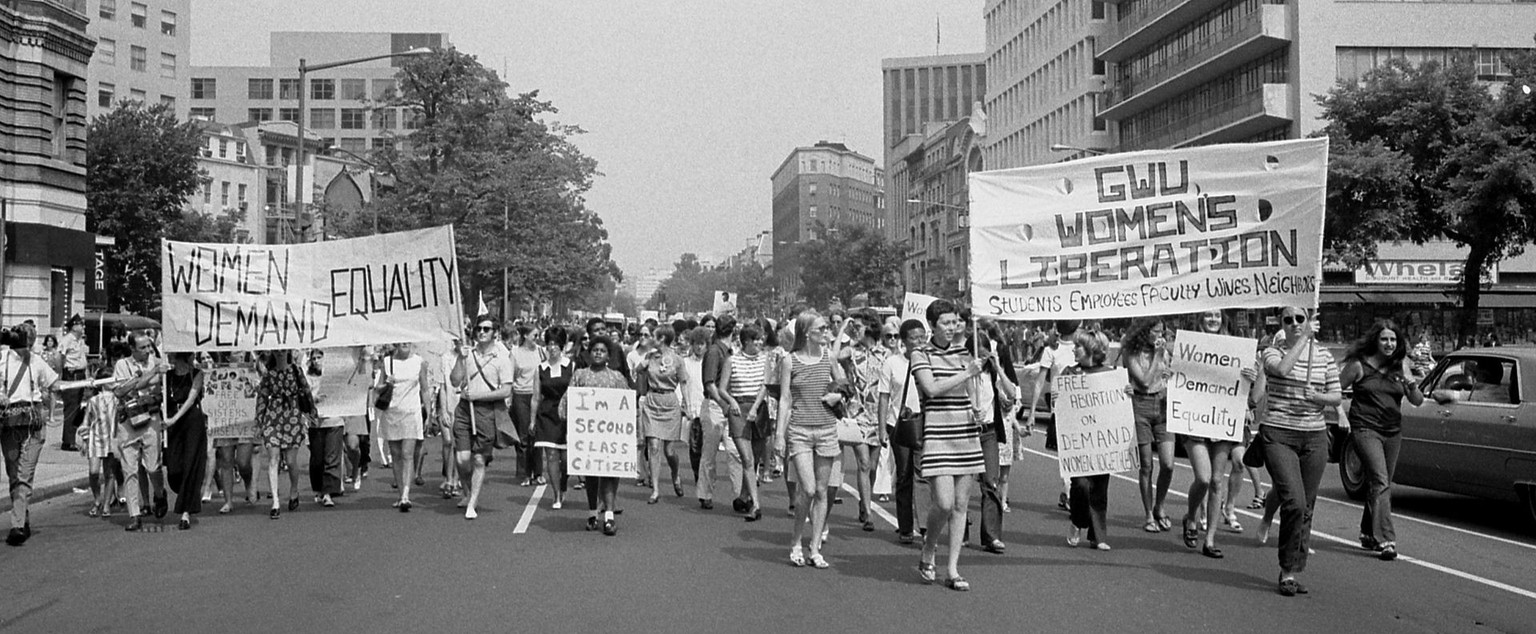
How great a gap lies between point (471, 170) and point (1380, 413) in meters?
33.6

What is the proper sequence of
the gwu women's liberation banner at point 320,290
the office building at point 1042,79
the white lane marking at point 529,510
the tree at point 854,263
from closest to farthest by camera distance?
the white lane marking at point 529,510 < the gwu women's liberation banner at point 320,290 < the office building at point 1042,79 < the tree at point 854,263

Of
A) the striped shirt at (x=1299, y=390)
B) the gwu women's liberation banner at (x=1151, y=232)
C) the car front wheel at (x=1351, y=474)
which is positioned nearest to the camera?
the striped shirt at (x=1299, y=390)

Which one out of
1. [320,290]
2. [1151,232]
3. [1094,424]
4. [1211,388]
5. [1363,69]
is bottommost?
[1094,424]

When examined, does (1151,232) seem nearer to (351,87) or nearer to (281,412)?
(281,412)

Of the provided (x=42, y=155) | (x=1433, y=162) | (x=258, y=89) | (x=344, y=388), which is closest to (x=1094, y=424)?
(x=344, y=388)

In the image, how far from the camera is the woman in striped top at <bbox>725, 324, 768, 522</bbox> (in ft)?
40.1

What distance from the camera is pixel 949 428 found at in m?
8.55

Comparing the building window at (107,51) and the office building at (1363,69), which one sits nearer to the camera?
the office building at (1363,69)

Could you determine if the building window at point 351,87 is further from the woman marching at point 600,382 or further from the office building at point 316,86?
the woman marching at point 600,382

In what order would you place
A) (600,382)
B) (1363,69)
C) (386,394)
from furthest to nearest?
1. (1363,69)
2. (386,394)
3. (600,382)

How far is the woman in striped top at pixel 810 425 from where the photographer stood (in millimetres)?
9523

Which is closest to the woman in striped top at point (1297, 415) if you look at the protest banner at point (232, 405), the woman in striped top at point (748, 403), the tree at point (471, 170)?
the woman in striped top at point (748, 403)

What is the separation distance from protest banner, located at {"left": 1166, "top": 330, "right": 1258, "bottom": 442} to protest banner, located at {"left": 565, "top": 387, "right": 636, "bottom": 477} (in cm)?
448

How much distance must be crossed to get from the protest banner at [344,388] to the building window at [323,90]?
351ft
